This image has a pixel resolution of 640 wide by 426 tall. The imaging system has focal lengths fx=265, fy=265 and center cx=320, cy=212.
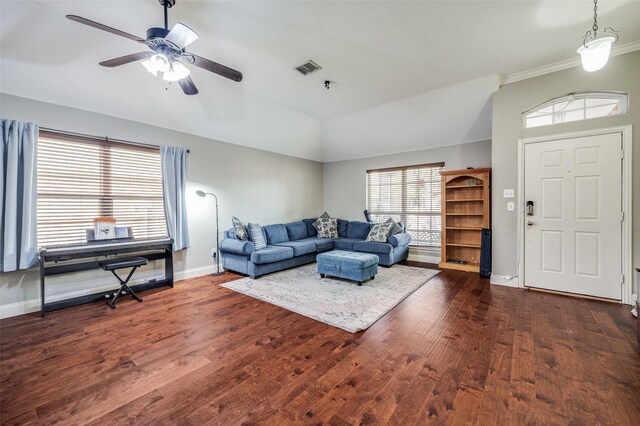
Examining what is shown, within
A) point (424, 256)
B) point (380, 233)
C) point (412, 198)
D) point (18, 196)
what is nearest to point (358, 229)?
point (380, 233)

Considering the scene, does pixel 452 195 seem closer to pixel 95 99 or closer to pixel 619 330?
pixel 619 330

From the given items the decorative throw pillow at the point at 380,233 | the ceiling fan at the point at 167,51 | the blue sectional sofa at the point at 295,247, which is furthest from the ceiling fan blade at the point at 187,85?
the decorative throw pillow at the point at 380,233

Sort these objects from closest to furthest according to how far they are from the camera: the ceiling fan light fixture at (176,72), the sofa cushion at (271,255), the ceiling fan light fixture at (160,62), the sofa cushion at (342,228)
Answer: the ceiling fan light fixture at (160,62) → the ceiling fan light fixture at (176,72) → the sofa cushion at (271,255) → the sofa cushion at (342,228)

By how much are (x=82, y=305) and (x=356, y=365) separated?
3584 millimetres

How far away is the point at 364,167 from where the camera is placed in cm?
675

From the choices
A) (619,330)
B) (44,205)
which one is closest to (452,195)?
(619,330)

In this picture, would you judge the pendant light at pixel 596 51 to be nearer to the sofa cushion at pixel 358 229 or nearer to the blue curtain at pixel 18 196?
the sofa cushion at pixel 358 229

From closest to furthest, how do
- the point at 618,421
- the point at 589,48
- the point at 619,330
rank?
the point at 618,421 < the point at 589,48 < the point at 619,330

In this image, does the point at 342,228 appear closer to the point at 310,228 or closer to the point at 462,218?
the point at 310,228

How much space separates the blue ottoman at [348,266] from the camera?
4.00m

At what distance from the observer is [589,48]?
2.34 m

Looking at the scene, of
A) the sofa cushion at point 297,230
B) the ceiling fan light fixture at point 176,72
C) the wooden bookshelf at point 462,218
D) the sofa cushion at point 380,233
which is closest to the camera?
the ceiling fan light fixture at point 176,72

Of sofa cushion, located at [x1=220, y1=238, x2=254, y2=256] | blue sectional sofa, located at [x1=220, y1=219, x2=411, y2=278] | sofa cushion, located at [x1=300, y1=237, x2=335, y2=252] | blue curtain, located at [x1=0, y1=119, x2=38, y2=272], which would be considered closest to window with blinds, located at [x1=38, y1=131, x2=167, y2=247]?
blue curtain, located at [x1=0, y1=119, x2=38, y2=272]

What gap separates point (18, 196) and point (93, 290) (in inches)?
55.9
